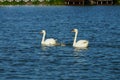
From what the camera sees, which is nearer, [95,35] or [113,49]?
[113,49]

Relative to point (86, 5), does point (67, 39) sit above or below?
above

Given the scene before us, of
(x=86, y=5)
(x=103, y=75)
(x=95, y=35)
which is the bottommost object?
(x=86, y=5)

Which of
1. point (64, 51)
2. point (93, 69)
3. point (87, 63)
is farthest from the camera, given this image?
point (64, 51)

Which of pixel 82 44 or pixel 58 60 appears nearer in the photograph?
pixel 58 60

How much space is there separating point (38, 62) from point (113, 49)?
7.59m

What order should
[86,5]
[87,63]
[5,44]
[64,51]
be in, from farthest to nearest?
[86,5], [5,44], [64,51], [87,63]

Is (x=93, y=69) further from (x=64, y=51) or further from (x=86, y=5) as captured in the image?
(x=86, y=5)

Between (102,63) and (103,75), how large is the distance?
12.5 feet

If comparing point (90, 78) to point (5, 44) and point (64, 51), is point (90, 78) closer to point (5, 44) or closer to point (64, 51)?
point (64, 51)

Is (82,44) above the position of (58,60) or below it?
below

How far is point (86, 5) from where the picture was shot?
15012 centimetres

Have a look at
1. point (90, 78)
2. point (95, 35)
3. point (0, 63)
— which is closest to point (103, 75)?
point (90, 78)

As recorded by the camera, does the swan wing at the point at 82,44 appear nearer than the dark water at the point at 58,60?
No

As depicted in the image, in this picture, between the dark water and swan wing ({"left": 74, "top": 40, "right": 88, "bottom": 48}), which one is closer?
the dark water
